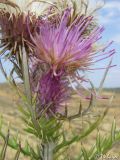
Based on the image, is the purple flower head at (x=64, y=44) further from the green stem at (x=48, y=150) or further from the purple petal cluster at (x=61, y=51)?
the green stem at (x=48, y=150)

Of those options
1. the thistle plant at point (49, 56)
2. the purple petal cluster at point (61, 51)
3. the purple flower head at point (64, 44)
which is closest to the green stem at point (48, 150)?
the thistle plant at point (49, 56)

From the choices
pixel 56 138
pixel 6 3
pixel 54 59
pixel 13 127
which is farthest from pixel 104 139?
pixel 13 127

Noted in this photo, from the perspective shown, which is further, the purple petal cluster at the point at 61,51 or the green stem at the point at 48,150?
the green stem at the point at 48,150

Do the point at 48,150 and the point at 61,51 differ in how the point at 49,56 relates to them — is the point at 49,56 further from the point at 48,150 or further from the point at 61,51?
the point at 48,150

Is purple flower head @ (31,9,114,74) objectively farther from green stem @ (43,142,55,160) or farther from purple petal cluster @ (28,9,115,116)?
green stem @ (43,142,55,160)

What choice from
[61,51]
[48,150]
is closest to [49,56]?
[61,51]

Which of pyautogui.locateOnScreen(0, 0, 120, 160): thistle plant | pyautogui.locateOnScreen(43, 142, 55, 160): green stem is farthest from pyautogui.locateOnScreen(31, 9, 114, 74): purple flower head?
pyautogui.locateOnScreen(43, 142, 55, 160): green stem

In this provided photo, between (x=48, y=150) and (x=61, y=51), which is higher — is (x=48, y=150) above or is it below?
below

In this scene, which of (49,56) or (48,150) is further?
(48,150)
